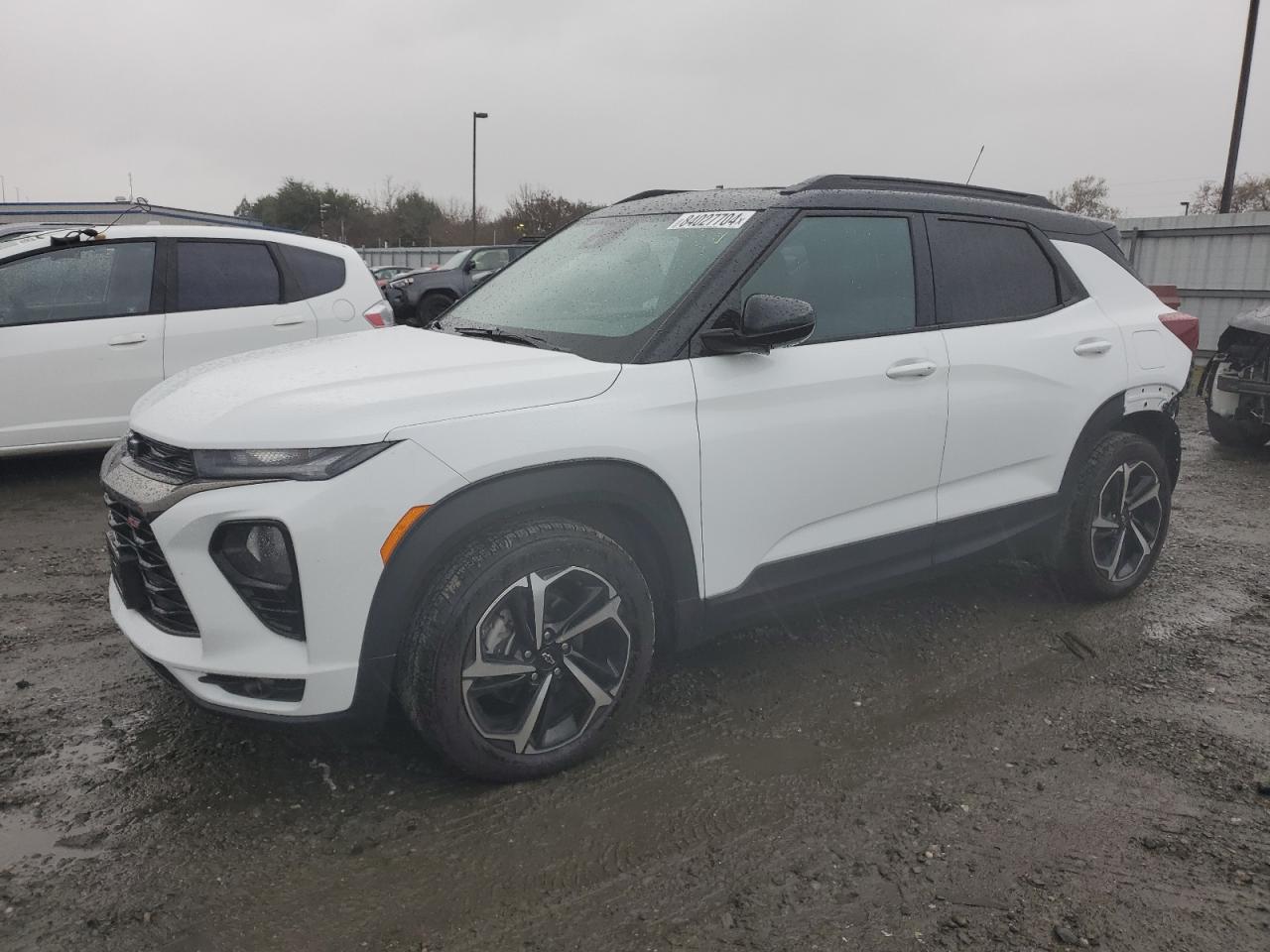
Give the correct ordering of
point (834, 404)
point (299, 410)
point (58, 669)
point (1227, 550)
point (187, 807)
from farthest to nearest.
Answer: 1. point (1227, 550)
2. point (58, 669)
3. point (834, 404)
4. point (187, 807)
5. point (299, 410)

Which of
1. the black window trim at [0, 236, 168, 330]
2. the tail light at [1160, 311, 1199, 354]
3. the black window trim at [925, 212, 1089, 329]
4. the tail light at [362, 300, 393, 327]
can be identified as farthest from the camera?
the tail light at [362, 300, 393, 327]

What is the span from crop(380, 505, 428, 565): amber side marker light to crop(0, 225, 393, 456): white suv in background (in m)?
4.54

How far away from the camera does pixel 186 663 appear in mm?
2537

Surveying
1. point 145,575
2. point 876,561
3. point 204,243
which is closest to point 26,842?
point 145,575

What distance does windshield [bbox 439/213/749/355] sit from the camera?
3.15 metres

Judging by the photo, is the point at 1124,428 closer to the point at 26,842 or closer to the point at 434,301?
the point at 26,842

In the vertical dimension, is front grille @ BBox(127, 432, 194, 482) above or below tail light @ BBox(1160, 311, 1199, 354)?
below

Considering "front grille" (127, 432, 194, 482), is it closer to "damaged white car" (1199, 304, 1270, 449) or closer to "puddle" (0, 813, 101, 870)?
"puddle" (0, 813, 101, 870)

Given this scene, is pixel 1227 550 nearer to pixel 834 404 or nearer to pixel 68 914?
pixel 834 404

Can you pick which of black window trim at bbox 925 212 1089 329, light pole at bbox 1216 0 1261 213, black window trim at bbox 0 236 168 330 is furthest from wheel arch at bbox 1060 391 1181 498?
light pole at bbox 1216 0 1261 213

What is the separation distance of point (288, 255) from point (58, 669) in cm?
412

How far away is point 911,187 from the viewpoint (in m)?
3.82

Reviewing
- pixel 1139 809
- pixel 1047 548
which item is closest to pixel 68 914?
pixel 1139 809

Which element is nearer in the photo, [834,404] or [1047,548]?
[834,404]
